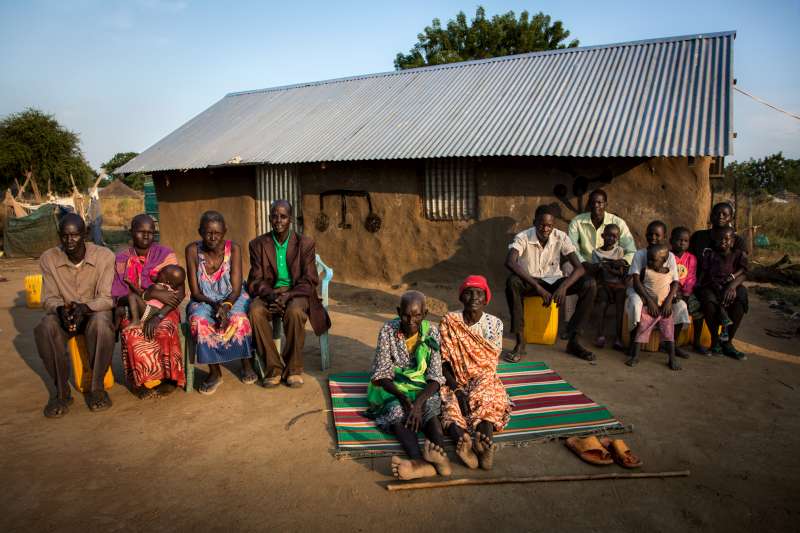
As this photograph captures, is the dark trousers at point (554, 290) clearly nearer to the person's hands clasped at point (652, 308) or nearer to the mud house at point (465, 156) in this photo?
the person's hands clasped at point (652, 308)

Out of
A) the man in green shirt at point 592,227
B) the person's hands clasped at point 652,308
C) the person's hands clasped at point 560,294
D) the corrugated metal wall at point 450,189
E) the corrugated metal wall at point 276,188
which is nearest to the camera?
the person's hands clasped at point 652,308

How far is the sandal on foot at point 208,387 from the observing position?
4535 mm

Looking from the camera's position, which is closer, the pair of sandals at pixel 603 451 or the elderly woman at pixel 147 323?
the pair of sandals at pixel 603 451

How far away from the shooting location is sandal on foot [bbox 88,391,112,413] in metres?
4.18

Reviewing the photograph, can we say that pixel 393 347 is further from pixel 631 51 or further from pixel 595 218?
pixel 631 51

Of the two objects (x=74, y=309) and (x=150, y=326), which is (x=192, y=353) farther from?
(x=74, y=309)

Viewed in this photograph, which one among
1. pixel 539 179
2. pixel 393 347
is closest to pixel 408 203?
pixel 539 179

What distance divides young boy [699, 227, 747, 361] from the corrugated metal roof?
1.44 meters

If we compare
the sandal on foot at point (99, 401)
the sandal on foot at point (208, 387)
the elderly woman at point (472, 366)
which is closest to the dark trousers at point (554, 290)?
the elderly woman at point (472, 366)

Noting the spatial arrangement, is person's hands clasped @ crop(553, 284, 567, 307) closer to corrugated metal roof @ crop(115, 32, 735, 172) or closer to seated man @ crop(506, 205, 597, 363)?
seated man @ crop(506, 205, 597, 363)

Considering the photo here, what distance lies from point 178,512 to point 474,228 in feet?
20.1

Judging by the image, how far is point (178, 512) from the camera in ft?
9.30

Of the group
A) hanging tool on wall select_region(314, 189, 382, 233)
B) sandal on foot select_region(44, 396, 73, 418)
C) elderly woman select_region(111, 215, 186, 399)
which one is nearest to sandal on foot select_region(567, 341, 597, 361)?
elderly woman select_region(111, 215, 186, 399)

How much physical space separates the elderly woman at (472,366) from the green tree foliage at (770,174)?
82.2 feet
